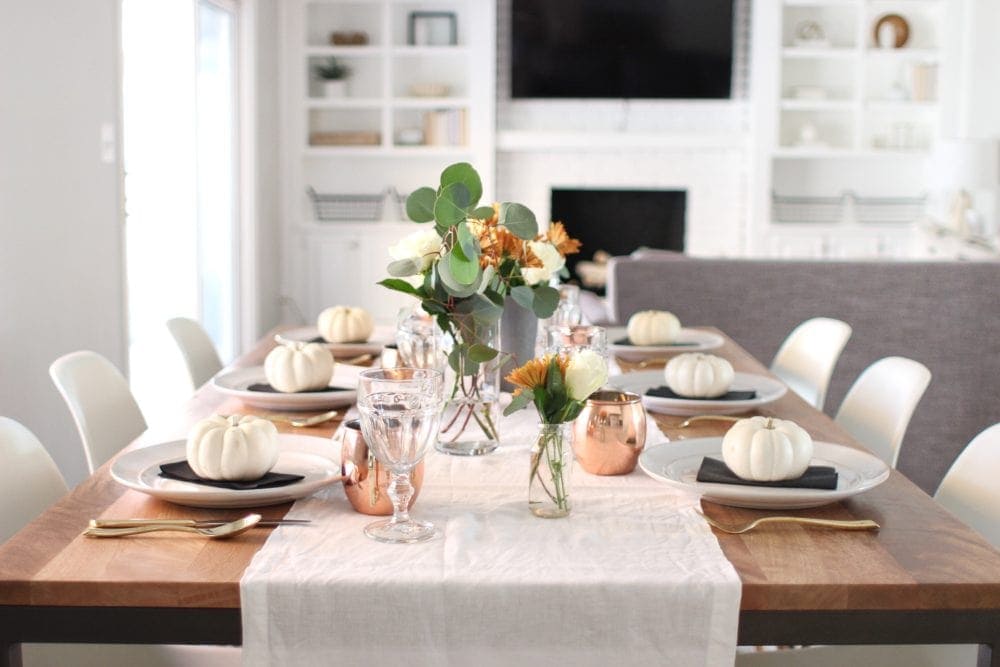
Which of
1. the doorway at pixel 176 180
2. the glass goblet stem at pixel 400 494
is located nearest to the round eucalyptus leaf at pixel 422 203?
the glass goblet stem at pixel 400 494

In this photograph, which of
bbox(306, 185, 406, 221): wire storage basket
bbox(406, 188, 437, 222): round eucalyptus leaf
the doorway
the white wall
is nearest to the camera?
bbox(406, 188, 437, 222): round eucalyptus leaf

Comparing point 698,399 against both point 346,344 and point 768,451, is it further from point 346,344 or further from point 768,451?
point 346,344

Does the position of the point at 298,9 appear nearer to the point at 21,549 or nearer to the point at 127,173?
the point at 127,173

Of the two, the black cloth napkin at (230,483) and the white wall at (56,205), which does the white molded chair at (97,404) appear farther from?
the white wall at (56,205)

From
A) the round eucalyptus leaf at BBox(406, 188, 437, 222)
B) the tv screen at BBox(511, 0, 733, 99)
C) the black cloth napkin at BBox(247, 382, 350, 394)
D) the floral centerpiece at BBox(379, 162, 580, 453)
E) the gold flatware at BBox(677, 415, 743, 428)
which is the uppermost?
the tv screen at BBox(511, 0, 733, 99)

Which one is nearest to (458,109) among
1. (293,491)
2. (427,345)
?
(427,345)

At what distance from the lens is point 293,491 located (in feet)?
4.99

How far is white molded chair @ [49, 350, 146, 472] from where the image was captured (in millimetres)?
2252

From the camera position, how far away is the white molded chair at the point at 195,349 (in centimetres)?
303

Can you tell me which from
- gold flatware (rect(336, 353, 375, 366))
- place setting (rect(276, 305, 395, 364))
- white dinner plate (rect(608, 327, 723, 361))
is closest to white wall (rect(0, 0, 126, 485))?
place setting (rect(276, 305, 395, 364))

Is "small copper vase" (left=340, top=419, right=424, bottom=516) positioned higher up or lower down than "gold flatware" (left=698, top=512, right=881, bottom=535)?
higher up

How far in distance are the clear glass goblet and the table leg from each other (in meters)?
0.39

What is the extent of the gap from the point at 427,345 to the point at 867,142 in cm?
650

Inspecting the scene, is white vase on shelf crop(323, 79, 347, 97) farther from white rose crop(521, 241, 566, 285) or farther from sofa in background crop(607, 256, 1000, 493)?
white rose crop(521, 241, 566, 285)
